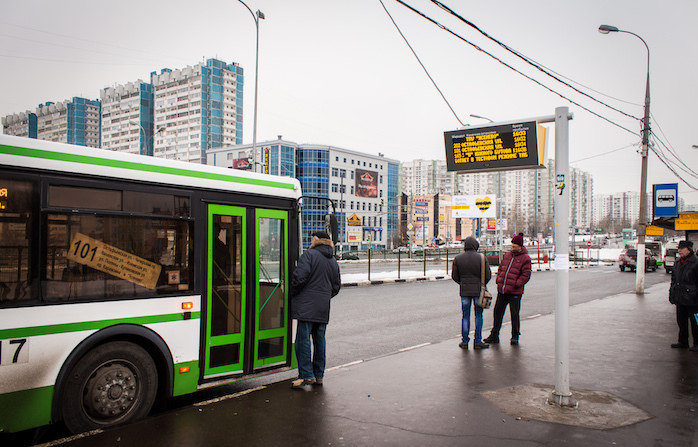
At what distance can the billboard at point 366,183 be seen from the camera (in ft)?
358

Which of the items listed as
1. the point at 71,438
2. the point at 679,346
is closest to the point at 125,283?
the point at 71,438

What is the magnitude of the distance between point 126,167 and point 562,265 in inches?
196

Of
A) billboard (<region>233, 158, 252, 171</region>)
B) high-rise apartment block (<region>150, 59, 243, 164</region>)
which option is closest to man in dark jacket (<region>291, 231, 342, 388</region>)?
billboard (<region>233, 158, 252, 171</region>)

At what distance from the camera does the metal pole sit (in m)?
5.51

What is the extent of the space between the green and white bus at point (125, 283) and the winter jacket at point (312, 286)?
1.43 feet

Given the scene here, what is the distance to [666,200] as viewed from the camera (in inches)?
663

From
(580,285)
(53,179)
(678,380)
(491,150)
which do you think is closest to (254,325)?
(53,179)

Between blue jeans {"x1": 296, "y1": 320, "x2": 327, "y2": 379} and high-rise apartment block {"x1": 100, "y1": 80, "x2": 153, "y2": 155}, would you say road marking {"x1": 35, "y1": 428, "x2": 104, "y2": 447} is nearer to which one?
blue jeans {"x1": 296, "y1": 320, "x2": 327, "y2": 379}

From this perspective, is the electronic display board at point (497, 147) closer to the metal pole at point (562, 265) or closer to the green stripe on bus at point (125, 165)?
Result: the metal pole at point (562, 265)

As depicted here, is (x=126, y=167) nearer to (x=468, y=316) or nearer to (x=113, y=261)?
(x=113, y=261)

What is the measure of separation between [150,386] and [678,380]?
7013mm

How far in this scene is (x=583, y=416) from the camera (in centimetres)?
521

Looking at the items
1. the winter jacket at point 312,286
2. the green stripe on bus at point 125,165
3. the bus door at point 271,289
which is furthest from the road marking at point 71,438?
the green stripe on bus at point 125,165

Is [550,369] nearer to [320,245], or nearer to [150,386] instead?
[320,245]
